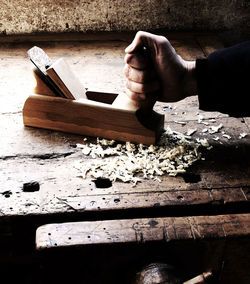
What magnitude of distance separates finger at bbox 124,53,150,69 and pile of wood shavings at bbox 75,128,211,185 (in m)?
0.27

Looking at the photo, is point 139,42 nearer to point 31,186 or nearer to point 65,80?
point 65,80

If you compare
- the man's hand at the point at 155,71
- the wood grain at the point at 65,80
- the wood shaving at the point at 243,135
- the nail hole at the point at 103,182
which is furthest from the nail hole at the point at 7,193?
the wood shaving at the point at 243,135

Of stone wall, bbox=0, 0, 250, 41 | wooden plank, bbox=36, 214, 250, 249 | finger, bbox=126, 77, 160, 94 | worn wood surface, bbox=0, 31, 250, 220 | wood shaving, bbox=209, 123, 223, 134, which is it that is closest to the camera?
wooden plank, bbox=36, 214, 250, 249

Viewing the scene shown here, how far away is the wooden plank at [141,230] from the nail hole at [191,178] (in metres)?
0.18

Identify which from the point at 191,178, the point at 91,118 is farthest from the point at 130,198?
the point at 91,118

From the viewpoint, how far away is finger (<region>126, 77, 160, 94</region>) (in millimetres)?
1330

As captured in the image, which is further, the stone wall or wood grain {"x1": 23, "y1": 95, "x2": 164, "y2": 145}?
the stone wall

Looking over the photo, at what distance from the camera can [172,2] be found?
88.6 inches

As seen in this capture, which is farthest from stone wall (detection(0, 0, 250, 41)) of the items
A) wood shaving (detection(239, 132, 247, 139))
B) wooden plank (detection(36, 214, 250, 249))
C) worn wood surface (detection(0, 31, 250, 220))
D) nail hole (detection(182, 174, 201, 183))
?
wooden plank (detection(36, 214, 250, 249))

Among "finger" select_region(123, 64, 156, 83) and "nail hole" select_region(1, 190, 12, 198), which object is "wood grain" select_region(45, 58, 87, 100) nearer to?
"finger" select_region(123, 64, 156, 83)

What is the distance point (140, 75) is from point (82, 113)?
9.9 inches

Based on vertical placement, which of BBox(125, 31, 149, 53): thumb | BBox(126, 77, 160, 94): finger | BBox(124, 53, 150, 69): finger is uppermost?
BBox(125, 31, 149, 53): thumb

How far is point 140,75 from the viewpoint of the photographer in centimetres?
133

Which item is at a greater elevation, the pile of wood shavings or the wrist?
the wrist
